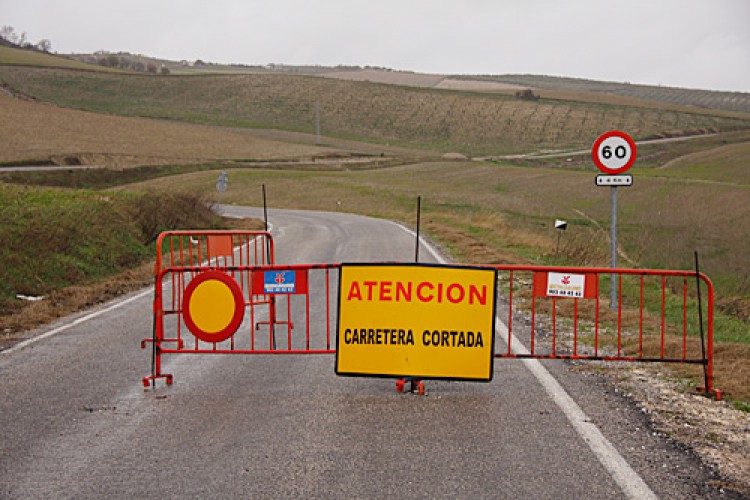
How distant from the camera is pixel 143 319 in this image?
38.9ft

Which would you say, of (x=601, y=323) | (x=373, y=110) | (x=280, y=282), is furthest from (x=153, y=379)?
(x=373, y=110)

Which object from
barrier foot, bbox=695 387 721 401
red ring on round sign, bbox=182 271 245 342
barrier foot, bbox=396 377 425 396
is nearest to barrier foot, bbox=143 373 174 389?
red ring on round sign, bbox=182 271 245 342

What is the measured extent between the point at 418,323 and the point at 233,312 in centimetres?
192

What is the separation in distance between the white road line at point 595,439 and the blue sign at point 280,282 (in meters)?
2.49

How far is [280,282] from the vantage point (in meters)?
8.64

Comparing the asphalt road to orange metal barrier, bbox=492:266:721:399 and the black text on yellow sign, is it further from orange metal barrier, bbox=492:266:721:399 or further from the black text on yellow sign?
orange metal barrier, bbox=492:266:721:399

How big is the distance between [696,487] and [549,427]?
1.43 m

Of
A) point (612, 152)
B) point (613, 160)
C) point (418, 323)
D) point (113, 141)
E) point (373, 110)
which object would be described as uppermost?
point (373, 110)

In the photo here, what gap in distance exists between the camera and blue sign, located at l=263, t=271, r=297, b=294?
8609 mm

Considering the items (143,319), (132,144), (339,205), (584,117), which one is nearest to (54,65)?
(132,144)

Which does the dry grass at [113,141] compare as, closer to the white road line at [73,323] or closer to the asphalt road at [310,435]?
the white road line at [73,323]

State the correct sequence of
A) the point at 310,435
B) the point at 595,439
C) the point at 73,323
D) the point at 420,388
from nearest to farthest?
the point at 595,439
the point at 310,435
the point at 420,388
the point at 73,323

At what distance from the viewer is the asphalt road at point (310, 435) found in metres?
5.24

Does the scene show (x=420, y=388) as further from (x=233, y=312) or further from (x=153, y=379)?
(x=153, y=379)
